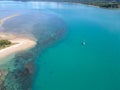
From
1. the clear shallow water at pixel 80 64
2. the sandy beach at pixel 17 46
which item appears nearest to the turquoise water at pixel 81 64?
the clear shallow water at pixel 80 64

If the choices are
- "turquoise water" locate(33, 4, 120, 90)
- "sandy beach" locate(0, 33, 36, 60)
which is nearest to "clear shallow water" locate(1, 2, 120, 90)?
"turquoise water" locate(33, 4, 120, 90)

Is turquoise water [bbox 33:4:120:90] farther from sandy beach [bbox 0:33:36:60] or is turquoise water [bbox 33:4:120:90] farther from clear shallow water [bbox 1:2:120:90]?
sandy beach [bbox 0:33:36:60]

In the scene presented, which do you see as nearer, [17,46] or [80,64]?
[80,64]

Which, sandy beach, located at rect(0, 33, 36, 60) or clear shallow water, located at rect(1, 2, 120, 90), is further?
sandy beach, located at rect(0, 33, 36, 60)

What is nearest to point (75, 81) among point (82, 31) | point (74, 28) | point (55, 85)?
point (55, 85)

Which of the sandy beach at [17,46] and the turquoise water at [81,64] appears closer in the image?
the turquoise water at [81,64]

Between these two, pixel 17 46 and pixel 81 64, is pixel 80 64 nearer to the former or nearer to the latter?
pixel 81 64

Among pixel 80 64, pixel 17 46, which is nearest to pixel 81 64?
pixel 80 64

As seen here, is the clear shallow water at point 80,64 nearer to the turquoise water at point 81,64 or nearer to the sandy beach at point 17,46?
the turquoise water at point 81,64

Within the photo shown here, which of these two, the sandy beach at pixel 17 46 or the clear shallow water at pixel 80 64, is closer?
the clear shallow water at pixel 80 64

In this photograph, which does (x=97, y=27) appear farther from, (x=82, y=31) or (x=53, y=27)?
(x=53, y=27)

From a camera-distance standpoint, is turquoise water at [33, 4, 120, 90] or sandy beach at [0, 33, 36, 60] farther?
sandy beach at [0, 33, 36, 60]
